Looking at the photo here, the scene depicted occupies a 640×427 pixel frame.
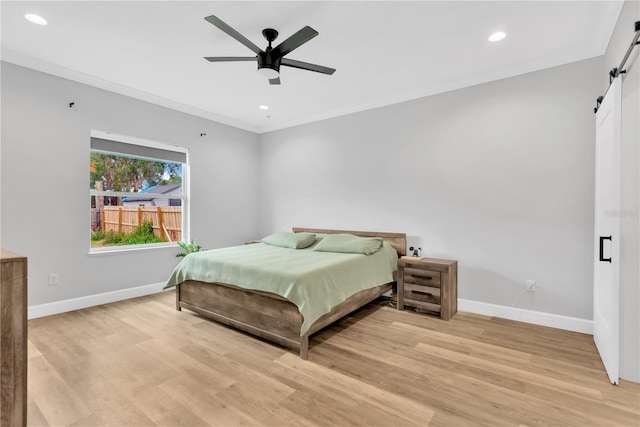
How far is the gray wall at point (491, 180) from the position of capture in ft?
9.73

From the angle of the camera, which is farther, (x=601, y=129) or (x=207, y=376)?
(x=601, y=129)

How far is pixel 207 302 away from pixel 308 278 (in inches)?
52.6

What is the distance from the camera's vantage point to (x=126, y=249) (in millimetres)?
4023

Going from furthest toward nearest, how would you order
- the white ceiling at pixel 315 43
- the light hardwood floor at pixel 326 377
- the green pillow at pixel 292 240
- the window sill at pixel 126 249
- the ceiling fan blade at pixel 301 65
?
the green pillow at pixel 292 240 < the window sill at pixel 126 249 < the ceiling fan blade at pixel 301 65 < the white ceiling at pixel 315 43 < the light hardwood floor at pixel 326 377

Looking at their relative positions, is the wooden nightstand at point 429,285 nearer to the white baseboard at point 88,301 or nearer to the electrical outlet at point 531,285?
the electrical outlet at point 531,285

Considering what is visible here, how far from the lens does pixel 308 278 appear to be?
2.54 m

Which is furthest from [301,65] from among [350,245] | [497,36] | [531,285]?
[531,285]

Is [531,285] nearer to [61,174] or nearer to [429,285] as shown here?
[429,285]

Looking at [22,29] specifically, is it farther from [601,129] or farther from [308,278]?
[601,129]

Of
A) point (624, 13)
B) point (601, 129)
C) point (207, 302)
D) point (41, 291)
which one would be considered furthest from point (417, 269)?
A: point (41, 291)

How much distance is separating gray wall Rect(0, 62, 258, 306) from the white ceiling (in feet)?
0.76

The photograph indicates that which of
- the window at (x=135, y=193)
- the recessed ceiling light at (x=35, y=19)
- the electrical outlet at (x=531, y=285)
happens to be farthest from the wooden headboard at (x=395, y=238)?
the recessed ceiling light at (x=35, y=19)

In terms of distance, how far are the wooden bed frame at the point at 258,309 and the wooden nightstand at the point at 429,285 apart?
334 millimetres

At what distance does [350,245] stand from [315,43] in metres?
2.22
